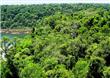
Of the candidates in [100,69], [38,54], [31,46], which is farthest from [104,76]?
[31,46]

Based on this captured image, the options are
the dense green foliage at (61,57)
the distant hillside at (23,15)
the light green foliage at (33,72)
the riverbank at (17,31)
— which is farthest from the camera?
the distant hillside at (23,15)

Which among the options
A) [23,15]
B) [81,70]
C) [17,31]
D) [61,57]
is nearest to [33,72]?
[81,70]

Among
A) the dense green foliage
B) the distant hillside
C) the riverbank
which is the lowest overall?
the riverbank

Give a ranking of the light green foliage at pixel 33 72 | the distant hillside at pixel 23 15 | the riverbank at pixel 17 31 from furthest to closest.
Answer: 1. the distant hillside at pixel 23 15
2. the riverbank at pixel 17 31
3. the light green foliage at pixel 33 72

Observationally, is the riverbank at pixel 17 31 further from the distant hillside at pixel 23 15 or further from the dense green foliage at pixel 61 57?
the dense green foliage at pixel 61 57

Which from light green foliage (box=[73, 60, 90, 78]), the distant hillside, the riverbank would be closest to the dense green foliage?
light green foliage (box=[73, 60, 90, 78])

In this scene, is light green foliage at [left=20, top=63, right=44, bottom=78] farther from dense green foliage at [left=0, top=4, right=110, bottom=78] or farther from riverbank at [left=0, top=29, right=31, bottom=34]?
riverbank at [left=0, top=29, right=31, bottom=34]

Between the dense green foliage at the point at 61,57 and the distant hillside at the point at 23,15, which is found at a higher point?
the dense green foliage at the point at 61,57

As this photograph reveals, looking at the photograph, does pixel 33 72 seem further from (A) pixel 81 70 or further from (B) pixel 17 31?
(B) pixel 17 31

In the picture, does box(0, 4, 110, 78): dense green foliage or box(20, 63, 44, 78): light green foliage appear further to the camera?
box(0, 4, 110, 78): dense green foliage

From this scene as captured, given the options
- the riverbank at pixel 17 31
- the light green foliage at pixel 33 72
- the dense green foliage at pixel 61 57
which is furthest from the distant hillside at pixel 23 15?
the light green foliage at pixel 33 72

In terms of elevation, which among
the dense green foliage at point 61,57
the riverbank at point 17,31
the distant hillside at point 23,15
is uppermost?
the dense green foliage at point 61,57
